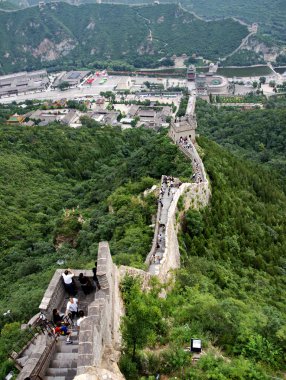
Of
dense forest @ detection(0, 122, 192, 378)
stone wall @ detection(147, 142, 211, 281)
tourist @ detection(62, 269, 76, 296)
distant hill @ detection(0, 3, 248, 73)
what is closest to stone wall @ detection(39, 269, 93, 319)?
tourist @ detection(62, 269, 76, 296)

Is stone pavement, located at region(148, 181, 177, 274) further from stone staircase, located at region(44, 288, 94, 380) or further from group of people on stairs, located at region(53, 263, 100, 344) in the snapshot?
stone staircase, located at region(44, 288, 94, 380)

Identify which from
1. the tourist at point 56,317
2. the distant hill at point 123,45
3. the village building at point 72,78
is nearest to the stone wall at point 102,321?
the tourist at point 56,317

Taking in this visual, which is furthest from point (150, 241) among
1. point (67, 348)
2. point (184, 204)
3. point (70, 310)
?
point (67, 348)

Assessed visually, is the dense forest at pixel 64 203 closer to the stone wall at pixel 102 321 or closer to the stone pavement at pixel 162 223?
the stone pavement at pixel 162 223

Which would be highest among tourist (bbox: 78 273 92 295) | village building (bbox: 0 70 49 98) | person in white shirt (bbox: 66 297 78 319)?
village building (bbox: 0 70 49 98)

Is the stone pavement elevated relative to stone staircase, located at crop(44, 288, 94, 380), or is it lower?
elevated

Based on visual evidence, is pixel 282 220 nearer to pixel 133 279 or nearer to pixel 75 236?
pixel 75 236
